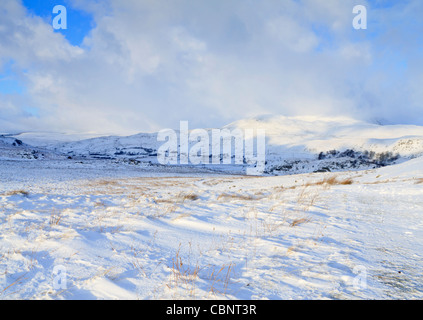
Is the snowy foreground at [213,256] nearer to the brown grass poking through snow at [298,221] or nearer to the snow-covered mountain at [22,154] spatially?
the brown grass poking through snow at [298,221]

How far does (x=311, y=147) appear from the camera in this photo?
269 ft

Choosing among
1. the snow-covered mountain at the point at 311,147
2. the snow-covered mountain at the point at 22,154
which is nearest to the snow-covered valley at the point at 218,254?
the snow-covered mountain at the point at 311,147

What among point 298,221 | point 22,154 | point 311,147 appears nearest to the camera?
point 298,221

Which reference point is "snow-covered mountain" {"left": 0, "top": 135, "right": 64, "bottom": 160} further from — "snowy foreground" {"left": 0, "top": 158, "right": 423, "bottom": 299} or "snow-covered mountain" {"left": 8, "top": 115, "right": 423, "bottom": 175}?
"snowy foreground" {"left": 0, "top": 158, "right": 423, "bottom": 299}

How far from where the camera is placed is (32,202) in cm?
676

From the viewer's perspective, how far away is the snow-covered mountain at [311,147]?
1604 inches

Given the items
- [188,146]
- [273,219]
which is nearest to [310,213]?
[273,219]

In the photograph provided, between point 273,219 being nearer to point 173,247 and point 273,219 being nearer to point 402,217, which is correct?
point 173,247

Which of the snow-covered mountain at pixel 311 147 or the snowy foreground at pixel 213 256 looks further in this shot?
the snow-covered mountain at pixel 311 147

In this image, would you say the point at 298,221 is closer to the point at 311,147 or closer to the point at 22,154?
the point at 22,154

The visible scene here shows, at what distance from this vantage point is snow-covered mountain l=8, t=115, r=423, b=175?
134ft

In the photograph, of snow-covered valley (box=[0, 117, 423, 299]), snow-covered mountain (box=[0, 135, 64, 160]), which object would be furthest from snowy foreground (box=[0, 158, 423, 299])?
snow-covered mountain (box=[0, 135, 64, 160])

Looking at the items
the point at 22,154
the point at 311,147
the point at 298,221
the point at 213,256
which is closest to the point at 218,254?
the point at 213,256
